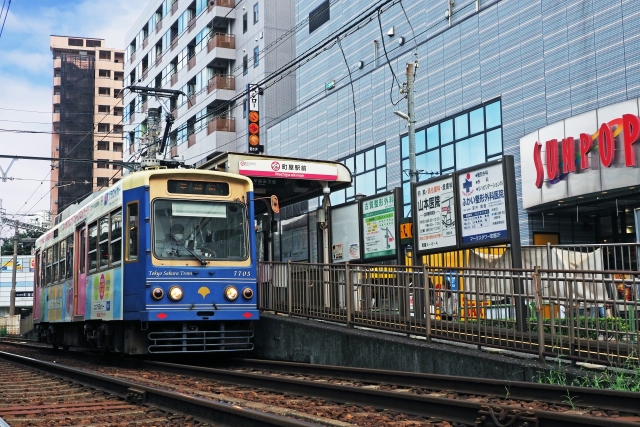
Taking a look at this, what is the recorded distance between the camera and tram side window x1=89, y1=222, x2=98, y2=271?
51.2 ft

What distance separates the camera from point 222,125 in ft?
164

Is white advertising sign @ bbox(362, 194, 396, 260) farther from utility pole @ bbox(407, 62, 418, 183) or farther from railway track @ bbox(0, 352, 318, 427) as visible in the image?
railway track @ bbox(0, 352, 318, 427)

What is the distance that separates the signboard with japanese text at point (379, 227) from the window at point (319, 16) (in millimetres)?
23570

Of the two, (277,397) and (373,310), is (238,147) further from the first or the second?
(277,397)

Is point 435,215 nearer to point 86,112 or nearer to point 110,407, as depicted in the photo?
point 110,407

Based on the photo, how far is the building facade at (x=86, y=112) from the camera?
9696cm

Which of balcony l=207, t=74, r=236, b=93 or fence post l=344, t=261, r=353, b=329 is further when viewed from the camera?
balcony l=207, t=74, r=236, b=93

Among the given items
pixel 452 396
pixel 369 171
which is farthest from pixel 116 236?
pixel 369 171

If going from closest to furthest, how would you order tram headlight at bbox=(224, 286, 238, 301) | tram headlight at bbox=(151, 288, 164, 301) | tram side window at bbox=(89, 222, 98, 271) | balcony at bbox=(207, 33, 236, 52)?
tram headlight at bbox=(151, 288, 164, 301), tram headlight at bbox=(224, 286, 238, 301), tram side window at bbox=(89, 222, 98, 271), balcony at bbox=(207, 33, 236, 52)

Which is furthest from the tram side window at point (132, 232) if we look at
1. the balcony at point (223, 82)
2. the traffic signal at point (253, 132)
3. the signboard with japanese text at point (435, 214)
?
the balcony at point (223, 82)

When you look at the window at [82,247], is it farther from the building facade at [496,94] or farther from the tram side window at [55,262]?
the building facade at [496,94]

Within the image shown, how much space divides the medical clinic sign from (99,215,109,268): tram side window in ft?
47.1

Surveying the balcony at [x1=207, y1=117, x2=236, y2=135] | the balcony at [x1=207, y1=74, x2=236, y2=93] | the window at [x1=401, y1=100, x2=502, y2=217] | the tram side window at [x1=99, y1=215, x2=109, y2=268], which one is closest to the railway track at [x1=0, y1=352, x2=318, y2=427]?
the tram side window at [x1=99, y1=215, x2=109, y2=268]

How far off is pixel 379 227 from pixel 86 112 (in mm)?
89256
